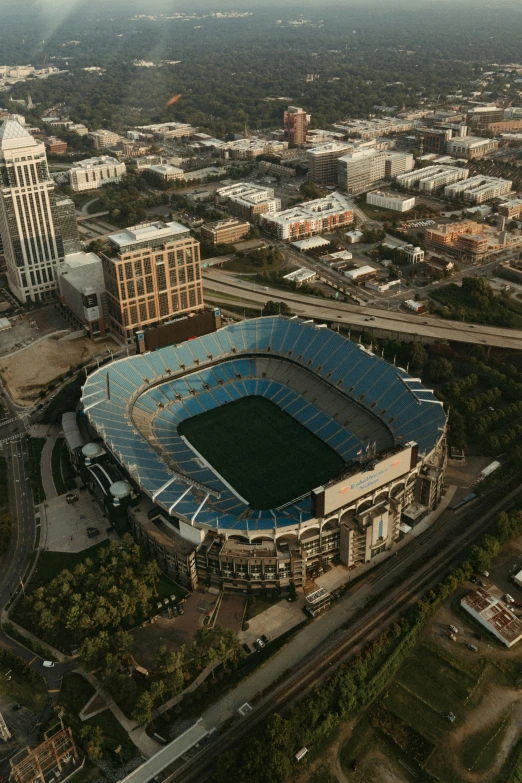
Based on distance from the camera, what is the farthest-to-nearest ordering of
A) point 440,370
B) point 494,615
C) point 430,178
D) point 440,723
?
point 430,178
point 440,370
point 494,615
point 440,723

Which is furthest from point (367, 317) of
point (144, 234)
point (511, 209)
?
point (511, 209)

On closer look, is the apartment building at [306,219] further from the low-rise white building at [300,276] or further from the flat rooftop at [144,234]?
the flat rooftop at [144,234]

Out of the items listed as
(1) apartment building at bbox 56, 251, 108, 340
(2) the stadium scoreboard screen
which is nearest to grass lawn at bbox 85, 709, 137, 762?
(2) the stadium scoreboard screen

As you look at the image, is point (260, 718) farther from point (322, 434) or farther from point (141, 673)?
point (322, 434)

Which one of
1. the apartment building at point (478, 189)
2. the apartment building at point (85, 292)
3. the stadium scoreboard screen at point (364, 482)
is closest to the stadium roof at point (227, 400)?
the stadium scoreboard screen at point (364, 482)

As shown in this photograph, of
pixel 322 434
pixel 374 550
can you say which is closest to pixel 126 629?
pixel 374 550

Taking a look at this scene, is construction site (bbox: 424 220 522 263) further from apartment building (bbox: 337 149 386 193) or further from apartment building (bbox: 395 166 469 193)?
apartment building (bbox: 337 149 386 193)

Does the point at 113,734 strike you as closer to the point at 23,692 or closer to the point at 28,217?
the point at 23,692
